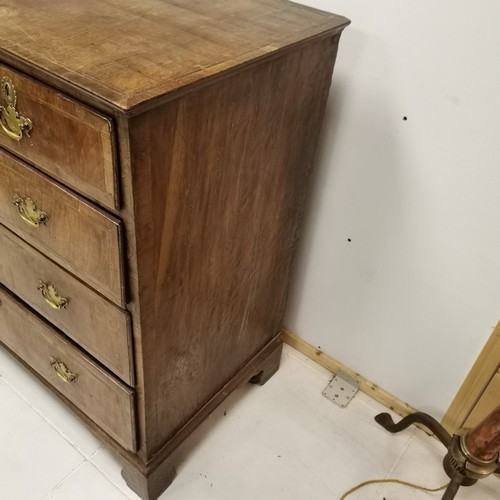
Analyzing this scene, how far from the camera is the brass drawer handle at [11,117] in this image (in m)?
0.72

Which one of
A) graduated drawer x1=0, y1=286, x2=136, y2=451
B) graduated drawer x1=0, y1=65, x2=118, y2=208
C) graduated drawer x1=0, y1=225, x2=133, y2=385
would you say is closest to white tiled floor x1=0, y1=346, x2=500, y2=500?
graduated drawer x1=0, y1=286, x2=136, y2=451

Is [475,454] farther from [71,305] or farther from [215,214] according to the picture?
[71,305]

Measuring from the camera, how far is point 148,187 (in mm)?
692

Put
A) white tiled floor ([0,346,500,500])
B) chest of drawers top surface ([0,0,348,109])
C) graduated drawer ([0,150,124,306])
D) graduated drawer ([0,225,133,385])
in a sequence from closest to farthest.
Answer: chest of drawers top surface ([0,0,348,109])
graduated drawer ([0,150,124,306])
graduated drawer ([0,225,133,385])
white tiled floor ([0,346,500,500])

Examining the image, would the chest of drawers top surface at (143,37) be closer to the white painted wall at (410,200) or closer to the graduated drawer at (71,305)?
the white painted wall at (410,200)

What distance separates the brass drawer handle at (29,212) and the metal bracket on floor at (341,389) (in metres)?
0.86

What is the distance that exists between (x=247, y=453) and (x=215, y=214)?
Result: 654 mm

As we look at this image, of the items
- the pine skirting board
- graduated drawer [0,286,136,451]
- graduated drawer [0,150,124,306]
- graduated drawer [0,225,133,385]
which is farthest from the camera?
the pine skirting board

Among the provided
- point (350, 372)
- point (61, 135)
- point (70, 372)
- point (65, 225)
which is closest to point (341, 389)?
point (350, 372)

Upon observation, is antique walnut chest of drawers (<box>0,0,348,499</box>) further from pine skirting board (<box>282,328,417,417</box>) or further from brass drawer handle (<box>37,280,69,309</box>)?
pine skirting board (<box>282,328,417,417</box>)

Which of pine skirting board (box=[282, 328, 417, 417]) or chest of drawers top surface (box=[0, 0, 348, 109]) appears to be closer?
chest of drawers top surface (box=[0, 0, 348, 109])

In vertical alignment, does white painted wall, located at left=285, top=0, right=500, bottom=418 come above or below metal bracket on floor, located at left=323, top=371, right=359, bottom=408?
above

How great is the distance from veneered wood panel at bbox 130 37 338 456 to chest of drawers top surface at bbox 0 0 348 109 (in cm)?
3

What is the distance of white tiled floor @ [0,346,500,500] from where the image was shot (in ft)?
3.84
